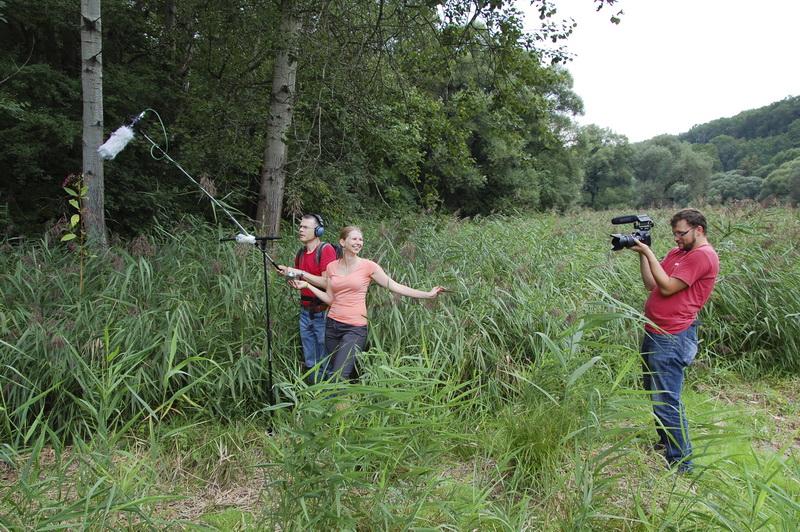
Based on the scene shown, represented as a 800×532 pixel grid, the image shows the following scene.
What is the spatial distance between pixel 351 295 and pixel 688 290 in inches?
82.5

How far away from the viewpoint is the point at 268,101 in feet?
23.4

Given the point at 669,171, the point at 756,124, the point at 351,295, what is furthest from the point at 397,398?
the point at 756,124

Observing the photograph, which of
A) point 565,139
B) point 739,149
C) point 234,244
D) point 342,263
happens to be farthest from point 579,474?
point 739,149

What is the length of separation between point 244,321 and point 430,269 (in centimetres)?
175

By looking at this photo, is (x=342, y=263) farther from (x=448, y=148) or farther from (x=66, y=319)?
(x=448, y=148)

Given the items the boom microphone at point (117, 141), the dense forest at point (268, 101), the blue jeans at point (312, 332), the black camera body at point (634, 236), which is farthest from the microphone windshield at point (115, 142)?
the black camera body at point (634, 236)

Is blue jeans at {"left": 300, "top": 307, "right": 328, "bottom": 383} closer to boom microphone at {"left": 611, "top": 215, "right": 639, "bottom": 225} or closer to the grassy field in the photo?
the grassy field

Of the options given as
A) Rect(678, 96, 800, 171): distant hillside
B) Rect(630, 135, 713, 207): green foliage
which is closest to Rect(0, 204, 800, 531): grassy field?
Rect(630, 135, 713, 207): green foliage

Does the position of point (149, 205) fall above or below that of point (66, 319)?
above

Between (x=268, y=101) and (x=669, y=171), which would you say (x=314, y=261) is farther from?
(x=669, y=171)

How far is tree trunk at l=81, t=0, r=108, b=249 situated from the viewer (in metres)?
4.51

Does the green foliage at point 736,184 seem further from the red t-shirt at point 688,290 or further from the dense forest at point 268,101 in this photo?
the red t-shirt at point 688,290

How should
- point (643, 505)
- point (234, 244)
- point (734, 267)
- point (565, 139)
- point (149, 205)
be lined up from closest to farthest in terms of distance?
point (643, 505)
point (234, 244)
point (734, 267)
point (149, 205)
point (565, 139)

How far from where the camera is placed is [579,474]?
201 centimetres
